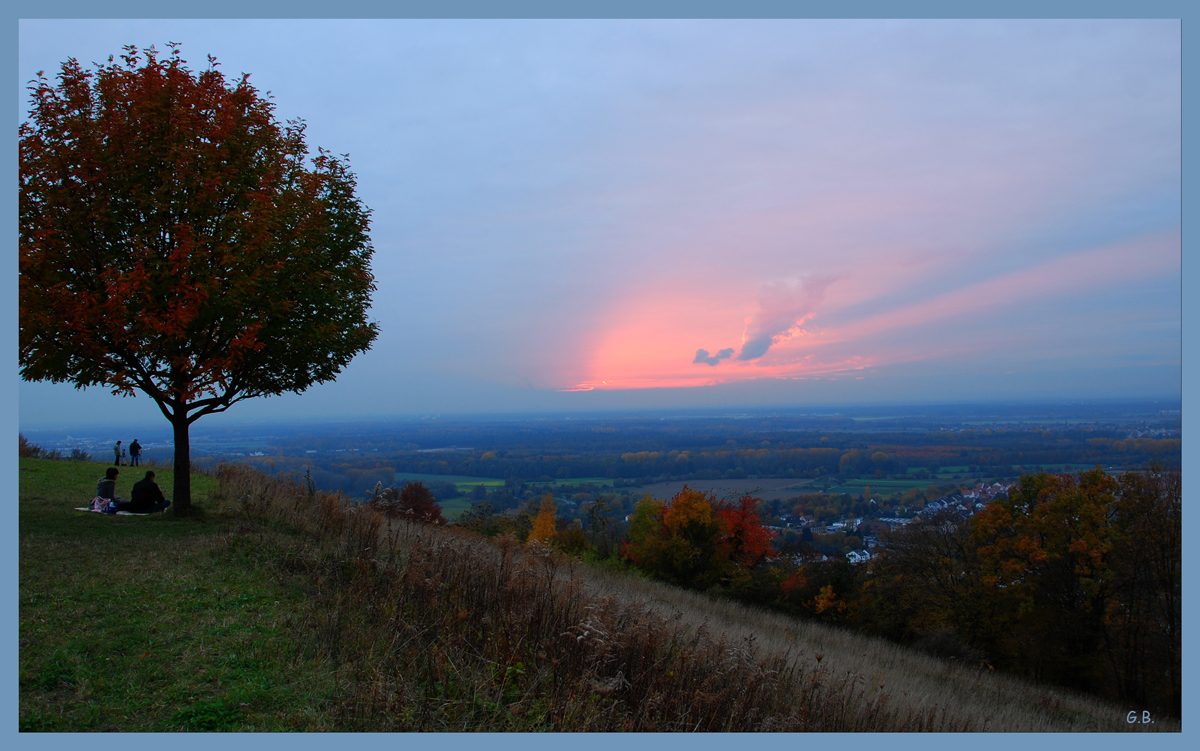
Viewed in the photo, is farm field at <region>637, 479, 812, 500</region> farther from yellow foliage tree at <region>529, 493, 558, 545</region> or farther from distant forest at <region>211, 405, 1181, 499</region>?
yellow foliage tree at <region>529, 493, 558, 545</region>

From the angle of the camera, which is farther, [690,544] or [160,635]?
[690,544]

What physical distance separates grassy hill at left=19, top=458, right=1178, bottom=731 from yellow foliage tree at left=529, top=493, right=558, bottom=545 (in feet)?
75.7

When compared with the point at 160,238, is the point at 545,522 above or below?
below

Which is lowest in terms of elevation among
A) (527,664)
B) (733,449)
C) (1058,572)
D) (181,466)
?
(1058,572)

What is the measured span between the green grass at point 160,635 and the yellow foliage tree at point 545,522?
73.8 ft

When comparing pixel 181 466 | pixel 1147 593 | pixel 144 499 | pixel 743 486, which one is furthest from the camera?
pixel 743 486

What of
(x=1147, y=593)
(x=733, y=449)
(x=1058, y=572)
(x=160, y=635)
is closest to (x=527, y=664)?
(x=160, y=635)

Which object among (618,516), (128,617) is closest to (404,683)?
(128,617)

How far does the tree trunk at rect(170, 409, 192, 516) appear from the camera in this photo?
10258 mm

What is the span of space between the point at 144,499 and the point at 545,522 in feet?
85.5

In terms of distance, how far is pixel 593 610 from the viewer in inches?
213

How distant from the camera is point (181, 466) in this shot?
34.1ft

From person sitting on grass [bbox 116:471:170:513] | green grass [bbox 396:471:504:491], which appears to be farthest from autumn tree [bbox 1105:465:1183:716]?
green grass [bbox 396:471:504:491]

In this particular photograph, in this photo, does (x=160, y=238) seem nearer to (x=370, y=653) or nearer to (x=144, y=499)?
(x=144, y=499)
